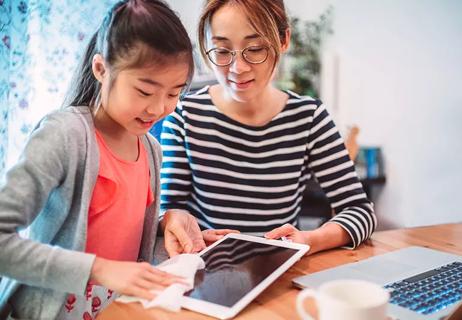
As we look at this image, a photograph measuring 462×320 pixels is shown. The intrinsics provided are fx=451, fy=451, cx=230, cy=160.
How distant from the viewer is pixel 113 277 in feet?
2.27

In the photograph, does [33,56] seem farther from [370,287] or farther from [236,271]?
[370,287]

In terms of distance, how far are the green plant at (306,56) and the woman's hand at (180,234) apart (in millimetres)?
2416

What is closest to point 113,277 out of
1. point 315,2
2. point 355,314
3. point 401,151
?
point 355,314

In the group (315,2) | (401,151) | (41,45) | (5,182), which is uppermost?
(315,2)

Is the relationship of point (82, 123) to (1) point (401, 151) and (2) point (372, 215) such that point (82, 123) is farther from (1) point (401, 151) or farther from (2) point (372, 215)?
(1) point (401, 151)

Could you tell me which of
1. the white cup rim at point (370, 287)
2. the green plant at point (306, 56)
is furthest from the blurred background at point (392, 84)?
the white cup rim at point (370, 287)

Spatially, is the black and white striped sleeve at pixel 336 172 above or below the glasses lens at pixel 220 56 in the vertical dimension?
below

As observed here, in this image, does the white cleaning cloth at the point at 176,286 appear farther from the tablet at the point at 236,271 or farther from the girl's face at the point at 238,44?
the girl's face at the point at 238,44

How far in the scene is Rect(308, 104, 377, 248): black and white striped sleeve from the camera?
1.18 metres

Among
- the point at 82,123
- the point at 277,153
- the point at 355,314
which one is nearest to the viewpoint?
the point at 355,314

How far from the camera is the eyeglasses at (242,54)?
1.13 meters

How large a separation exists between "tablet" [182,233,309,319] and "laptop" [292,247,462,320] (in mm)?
61

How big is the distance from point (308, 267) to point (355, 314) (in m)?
0.42

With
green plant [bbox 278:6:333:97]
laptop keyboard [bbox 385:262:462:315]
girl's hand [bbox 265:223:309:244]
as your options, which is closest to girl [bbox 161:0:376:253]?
girl's hand [bbox 265:223:309:244]
